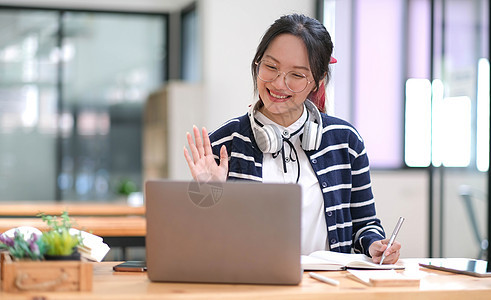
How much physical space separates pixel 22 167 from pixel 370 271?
6759 mm

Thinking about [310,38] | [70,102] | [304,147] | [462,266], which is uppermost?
[70,102]

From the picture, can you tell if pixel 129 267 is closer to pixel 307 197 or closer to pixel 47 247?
pixel 47 247

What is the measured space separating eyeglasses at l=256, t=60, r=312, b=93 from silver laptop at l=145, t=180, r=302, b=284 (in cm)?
64

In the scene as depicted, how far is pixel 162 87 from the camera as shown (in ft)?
24.7

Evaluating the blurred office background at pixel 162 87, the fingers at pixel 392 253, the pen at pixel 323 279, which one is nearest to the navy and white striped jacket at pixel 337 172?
the fingers at pixel 392 253

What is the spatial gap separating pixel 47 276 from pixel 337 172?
1.01m

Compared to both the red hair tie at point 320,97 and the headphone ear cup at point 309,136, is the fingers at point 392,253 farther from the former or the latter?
the red hair tie at point 320,97

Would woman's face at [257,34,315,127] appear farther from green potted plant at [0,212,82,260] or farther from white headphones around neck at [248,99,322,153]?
green potted plant at [0,212,82,260]

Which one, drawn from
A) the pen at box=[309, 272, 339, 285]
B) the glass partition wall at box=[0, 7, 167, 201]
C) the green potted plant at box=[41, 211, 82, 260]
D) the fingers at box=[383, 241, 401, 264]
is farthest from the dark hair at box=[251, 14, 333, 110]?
the glass partition wall at box=[0, 7, 167, 201]

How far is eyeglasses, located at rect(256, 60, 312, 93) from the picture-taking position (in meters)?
2.13

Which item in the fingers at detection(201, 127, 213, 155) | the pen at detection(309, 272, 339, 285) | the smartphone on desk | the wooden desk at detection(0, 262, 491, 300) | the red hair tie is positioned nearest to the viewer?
the wooden desk at detection(0, 262, 491, 300)

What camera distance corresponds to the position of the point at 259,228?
1.55m

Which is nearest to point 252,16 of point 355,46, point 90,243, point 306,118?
point 355,46

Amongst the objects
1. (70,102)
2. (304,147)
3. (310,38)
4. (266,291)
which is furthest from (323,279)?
(70,102)
